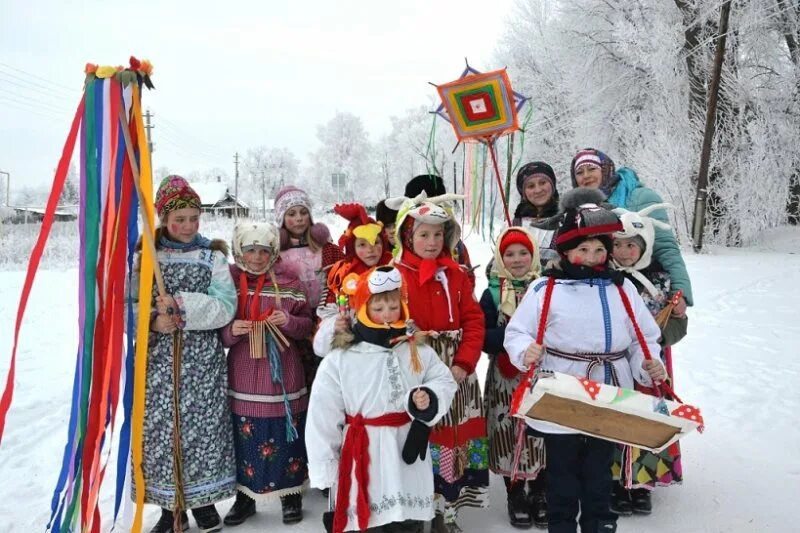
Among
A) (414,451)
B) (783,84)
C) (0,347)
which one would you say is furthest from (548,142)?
(414,451)

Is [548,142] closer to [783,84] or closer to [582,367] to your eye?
[783,84]

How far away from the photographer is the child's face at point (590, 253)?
245 centimetres

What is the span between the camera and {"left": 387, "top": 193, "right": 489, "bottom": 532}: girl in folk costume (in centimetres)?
271

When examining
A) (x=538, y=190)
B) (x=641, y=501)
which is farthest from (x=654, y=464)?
(x=538, y=190)

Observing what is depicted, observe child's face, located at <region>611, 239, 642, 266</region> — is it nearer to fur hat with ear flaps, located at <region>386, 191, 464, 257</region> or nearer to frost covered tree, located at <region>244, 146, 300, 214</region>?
fur hat with ear flaps, located at <region>386, 191, 464, 257</region>

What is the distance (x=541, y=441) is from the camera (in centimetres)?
295

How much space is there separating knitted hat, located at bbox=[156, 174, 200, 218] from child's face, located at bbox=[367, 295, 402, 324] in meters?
1.14

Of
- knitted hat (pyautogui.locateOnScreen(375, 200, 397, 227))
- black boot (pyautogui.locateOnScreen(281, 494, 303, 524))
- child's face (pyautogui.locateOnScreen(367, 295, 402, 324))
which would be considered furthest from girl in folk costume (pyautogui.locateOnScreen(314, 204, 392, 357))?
black boot (pyautogui.locateOnScreen(281, 494, 303, 524))

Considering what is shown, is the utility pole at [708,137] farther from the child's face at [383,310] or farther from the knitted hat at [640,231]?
the child's face at [383,310]

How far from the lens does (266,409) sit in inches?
116

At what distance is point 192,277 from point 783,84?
47.6 ft

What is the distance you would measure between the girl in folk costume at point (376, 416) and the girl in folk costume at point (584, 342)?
18.3 inches

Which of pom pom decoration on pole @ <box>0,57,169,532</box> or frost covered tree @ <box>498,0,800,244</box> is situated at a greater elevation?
frost covered tree @ <box>498,0,800,244</box>

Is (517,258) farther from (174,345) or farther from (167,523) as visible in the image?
(167,523)
